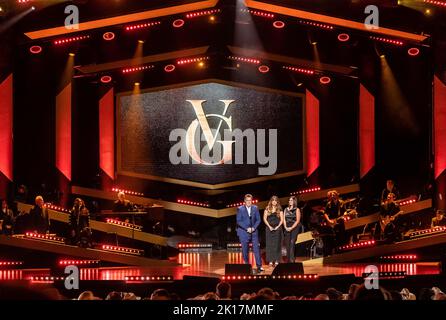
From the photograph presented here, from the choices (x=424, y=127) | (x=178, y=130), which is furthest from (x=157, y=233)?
(x=424, y=127)

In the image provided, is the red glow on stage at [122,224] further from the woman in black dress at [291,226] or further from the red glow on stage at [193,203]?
the woman in black dress at [291,226]

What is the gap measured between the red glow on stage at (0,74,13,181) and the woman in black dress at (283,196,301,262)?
556cm

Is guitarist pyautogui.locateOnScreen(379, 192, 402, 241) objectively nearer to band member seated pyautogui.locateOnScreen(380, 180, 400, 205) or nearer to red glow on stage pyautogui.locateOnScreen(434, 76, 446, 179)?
band member seated pyautogui.locateOnScreen(380, 180, 400, 205)

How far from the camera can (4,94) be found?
49.7ft

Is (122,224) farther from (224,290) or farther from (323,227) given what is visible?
(224,290)

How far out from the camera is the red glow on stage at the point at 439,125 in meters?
15.0

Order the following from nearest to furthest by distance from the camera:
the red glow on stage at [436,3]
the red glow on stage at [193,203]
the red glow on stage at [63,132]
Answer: the red glow on stage at [436,3] → the red glow on stage at [63,132] → the red glow on stage at [193,203]

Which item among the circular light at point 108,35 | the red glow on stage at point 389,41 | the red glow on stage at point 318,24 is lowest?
the red glow on stage at point 389,41

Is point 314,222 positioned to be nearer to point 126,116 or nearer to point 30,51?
point 126,116

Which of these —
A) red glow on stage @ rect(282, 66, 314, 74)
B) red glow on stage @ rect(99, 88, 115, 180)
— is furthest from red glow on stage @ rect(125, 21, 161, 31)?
red glow on stage @ rect(282, 66, 314, 74)

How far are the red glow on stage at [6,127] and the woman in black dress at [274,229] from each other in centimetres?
527

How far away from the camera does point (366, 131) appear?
642 inches

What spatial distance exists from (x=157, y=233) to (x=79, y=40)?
4.03 meters

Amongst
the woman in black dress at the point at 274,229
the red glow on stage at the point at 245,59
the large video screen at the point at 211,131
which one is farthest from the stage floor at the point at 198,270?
the red glow on stage at the point at 245,59
